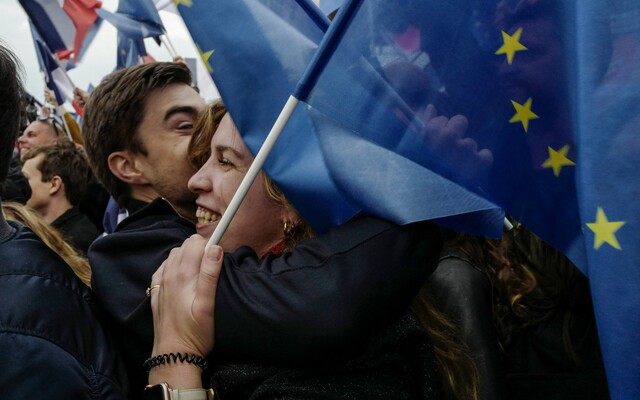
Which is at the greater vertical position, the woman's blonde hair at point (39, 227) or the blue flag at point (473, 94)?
the blue flag at point (473, 94)

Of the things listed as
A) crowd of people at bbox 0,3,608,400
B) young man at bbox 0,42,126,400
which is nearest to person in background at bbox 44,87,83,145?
crowd of people at bbox 0,3,608,400

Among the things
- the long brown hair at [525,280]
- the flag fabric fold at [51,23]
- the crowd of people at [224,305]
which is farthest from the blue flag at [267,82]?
the flag fabric fold at [51,23]

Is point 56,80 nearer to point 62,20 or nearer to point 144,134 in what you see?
point 62,20

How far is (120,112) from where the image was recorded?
277 centimetres

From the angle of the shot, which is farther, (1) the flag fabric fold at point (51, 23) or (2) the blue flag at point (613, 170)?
(1) the flag fabric fold at point (51, 23)

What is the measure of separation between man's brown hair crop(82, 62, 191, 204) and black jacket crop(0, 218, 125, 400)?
106 centimetres

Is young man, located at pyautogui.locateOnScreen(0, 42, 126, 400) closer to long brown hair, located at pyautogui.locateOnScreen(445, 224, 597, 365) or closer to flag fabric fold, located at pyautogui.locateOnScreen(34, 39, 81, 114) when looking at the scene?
long brown hair, located at pyautogui.locateOnScreen(445, 224, 597, 365)

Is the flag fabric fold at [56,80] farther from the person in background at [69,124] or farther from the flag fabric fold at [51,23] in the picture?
the flag fabric fold at [51,23]

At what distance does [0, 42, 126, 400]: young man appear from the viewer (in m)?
1.44

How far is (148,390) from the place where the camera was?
168cm

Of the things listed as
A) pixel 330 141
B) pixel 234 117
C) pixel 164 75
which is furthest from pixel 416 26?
pixel 164 75

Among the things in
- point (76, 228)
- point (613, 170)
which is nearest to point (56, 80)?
point (76, 228)

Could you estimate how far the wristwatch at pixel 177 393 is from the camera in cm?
160

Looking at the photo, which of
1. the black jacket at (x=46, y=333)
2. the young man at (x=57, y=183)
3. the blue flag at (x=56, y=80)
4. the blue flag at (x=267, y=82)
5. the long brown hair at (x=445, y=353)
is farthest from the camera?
the blue flag at (x=56, y=80)
